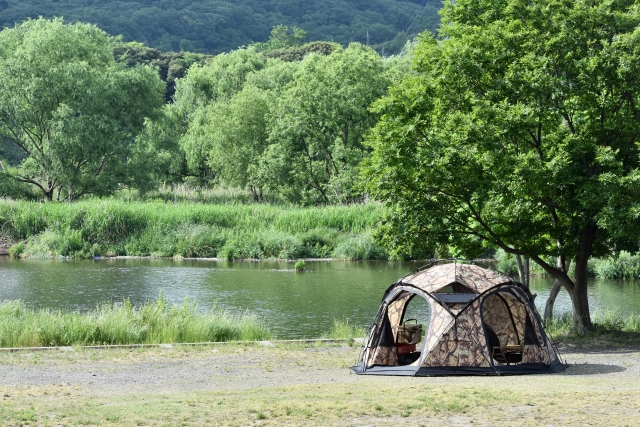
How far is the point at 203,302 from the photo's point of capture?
29359 mm

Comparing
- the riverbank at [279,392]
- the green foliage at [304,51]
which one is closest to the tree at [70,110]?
the riverbank at [279,392]

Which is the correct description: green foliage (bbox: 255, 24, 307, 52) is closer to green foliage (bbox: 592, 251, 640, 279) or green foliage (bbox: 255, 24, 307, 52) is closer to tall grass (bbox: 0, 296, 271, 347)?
green foliage (bbox: 592, 251, 640, 279)

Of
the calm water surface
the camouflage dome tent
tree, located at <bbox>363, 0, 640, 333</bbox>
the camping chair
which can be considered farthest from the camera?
the calm water surface

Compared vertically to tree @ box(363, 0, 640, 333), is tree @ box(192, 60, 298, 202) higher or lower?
higher

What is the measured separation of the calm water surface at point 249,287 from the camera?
27.9 metres

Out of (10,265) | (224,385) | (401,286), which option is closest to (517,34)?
(401,286)

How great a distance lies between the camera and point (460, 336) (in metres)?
16.3

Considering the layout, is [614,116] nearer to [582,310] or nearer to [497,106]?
[497,106]

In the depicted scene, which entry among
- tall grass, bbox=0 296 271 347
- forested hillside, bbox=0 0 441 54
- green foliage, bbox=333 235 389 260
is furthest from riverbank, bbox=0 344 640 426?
forested hillside, bbox=0 0 441 54

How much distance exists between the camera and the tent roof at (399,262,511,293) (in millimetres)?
16891

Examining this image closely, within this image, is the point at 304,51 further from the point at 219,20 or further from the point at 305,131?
the point at 219,20

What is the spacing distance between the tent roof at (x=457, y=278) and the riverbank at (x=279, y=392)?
2056mm

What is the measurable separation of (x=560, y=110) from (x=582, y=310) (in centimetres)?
Result: 513

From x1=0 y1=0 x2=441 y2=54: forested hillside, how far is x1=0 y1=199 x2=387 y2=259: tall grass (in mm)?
95154
